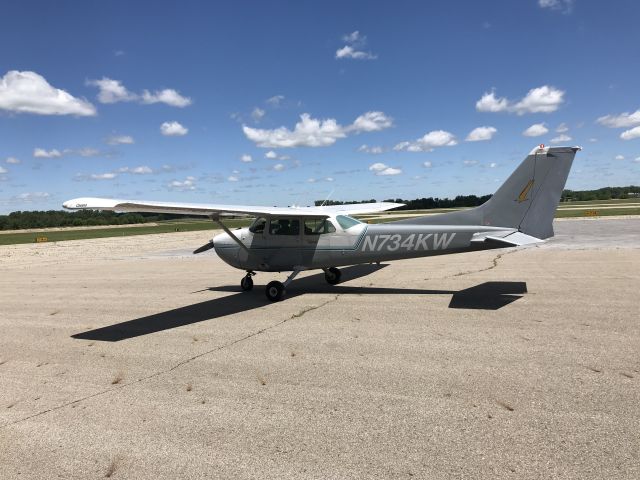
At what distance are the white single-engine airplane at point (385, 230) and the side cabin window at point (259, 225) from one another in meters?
0.01

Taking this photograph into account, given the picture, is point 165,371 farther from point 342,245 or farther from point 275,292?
point 342,245

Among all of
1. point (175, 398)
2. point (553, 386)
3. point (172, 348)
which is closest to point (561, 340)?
point (553, 386)

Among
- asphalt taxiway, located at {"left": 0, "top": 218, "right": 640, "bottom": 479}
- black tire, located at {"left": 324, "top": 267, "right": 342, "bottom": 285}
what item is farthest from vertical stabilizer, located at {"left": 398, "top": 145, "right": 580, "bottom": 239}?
black tire, located at {"left": 324, "top": 267, "right": 342, "bottom": 285}

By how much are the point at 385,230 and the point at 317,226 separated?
6.00 feet

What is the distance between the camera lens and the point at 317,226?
37.7 ft

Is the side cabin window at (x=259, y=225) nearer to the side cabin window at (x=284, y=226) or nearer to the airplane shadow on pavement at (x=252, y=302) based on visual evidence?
the side cabin window at (x=284, y=226)

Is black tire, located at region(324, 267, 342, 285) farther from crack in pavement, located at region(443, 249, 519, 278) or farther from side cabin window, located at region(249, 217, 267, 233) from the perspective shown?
crack in pavement, located at region(443, 249, 519, 278)

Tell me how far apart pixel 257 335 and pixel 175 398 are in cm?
267

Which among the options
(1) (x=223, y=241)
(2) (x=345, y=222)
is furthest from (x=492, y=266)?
(1) (x=223, y=241)

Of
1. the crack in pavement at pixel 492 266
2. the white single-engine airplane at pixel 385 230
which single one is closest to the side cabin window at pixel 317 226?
the white single-engine airplane at pixel 385 230

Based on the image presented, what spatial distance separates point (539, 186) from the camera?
32.2 ft

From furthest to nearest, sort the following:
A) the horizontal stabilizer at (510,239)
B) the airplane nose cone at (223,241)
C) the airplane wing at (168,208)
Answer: the airplane nose cone at (223,241), the horizontal stabilizer at (510,239), the airplane wing at (168,208)

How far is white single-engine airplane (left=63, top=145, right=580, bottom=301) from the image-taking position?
9.72 meters

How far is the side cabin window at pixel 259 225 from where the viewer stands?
1185cm
